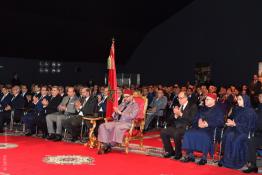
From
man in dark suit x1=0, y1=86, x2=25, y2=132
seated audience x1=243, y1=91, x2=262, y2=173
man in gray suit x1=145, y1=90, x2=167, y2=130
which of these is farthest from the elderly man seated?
man in dark suit x1=0, y1=86, x2=25, y2=132

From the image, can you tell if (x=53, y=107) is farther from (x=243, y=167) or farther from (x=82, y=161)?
(x=243, y=167)

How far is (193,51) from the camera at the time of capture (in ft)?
56.1

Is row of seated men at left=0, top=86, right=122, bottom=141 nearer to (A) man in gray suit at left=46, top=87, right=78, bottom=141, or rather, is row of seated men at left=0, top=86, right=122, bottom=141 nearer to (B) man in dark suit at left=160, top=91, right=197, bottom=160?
(A) man in gray suit at left=46, top=87, right=78, bottom=141

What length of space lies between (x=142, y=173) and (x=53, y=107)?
4.37 metres

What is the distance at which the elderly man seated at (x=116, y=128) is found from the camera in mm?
7453

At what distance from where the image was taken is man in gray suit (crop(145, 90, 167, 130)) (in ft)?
36.1

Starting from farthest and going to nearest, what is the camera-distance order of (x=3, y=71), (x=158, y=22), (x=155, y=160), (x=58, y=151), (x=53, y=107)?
(x=158, y=22) < (x=3, y=71) < (x=53, y=107) < (x=58, y=151) < (x=155, y=160)

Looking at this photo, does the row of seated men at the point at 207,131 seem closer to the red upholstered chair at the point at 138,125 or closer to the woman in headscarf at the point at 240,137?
the woman in headscarf at the point at 240,137

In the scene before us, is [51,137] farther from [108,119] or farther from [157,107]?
[157,107]

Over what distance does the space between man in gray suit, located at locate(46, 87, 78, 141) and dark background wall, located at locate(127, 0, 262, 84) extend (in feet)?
26.7

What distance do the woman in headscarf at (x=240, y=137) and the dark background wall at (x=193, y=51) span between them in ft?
29.8

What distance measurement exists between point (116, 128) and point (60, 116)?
2.14 m

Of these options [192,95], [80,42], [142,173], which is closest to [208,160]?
[142,173]

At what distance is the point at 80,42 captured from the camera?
16969 mm
